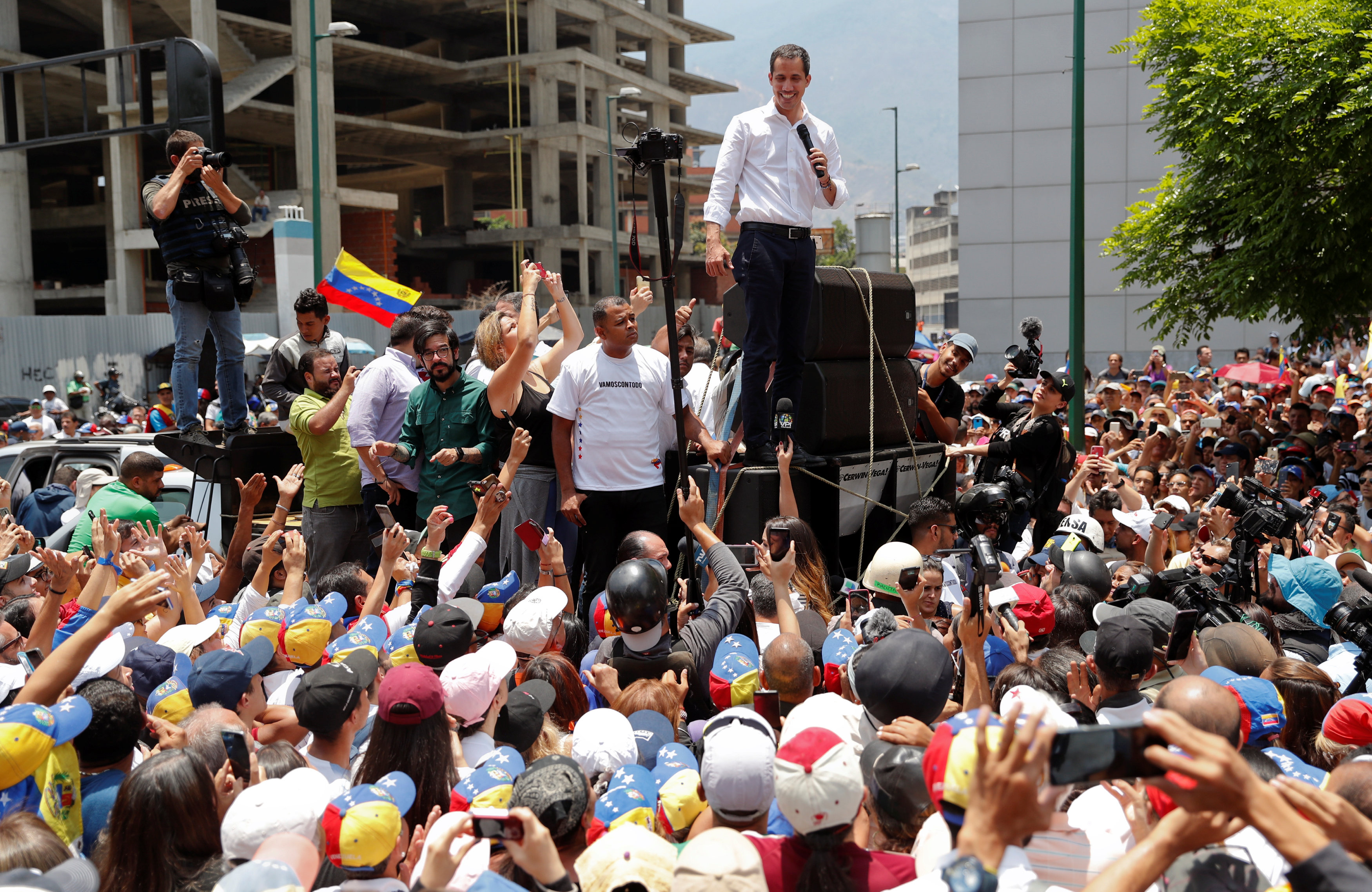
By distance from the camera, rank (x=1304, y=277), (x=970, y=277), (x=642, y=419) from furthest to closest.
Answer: (x=970, y=277) < (x=1304, y=277) < (x=642, y=419)

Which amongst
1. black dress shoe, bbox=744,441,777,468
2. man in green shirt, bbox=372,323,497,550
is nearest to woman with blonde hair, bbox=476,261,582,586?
man in green shirt, bbox=372,323,497,550

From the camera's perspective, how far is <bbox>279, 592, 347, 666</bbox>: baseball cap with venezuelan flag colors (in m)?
4.39

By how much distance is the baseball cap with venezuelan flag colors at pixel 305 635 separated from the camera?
439 centimetres

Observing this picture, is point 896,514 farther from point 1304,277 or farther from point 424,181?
point 424,181

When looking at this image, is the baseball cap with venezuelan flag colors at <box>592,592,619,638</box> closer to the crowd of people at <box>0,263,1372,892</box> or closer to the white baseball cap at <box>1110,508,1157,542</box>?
the crowd of people at <box>0,263,1372,892</box>

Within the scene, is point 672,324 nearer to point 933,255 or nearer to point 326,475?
point 326,475

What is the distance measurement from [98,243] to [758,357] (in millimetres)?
40370

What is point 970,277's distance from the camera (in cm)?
3250

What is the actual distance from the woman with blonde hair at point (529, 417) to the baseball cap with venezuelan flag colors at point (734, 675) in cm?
233

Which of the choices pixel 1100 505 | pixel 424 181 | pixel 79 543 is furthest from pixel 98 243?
pixel 1100 505

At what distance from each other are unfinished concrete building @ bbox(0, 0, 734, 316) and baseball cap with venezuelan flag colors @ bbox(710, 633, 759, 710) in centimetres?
2730

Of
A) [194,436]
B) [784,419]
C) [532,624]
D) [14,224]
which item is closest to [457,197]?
[14,224]

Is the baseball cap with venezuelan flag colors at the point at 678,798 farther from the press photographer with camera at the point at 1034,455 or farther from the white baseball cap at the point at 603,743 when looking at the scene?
the press photographer with camera at the point at 1034,455

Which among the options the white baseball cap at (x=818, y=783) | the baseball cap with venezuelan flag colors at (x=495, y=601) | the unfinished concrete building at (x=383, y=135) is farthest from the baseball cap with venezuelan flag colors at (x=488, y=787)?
the unfinished concrete building at (x=383, y=135)
